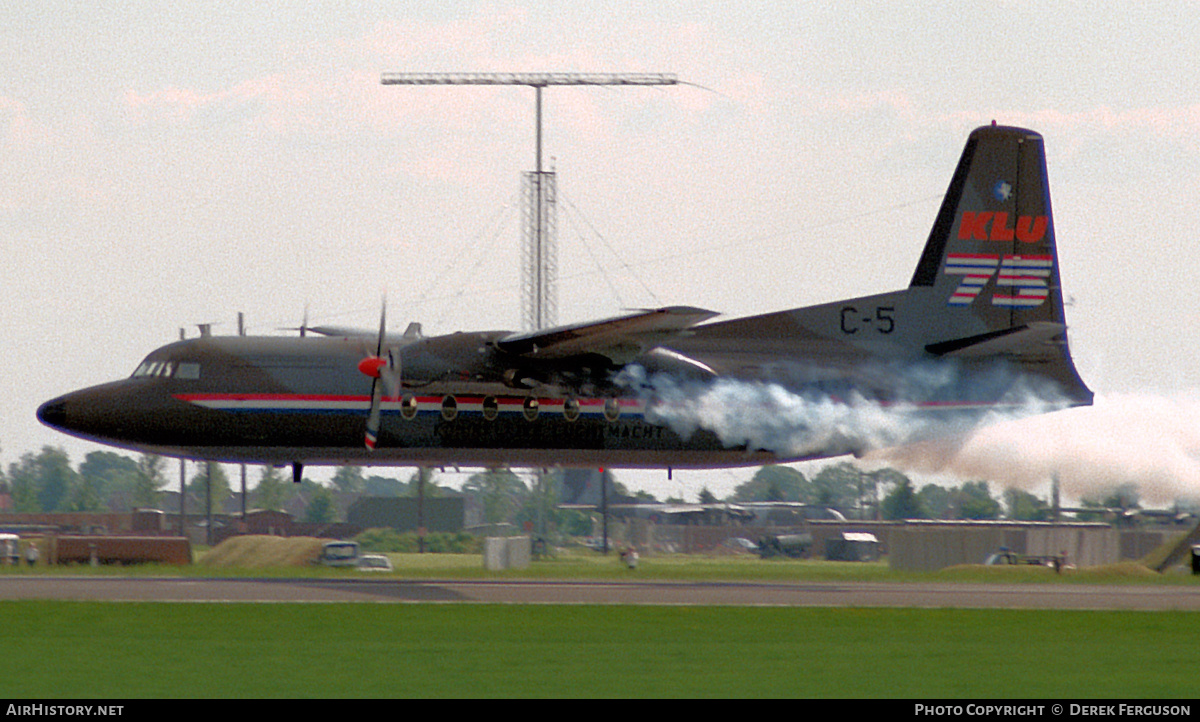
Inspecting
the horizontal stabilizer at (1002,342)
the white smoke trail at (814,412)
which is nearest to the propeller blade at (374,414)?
the white smoke trail at (814,412)

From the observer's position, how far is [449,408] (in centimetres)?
3078

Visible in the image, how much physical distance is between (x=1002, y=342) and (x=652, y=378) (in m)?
8.32

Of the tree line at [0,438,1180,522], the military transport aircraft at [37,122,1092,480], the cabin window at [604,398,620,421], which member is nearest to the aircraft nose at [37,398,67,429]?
the military transport aircraft at [37,122,1092,480]

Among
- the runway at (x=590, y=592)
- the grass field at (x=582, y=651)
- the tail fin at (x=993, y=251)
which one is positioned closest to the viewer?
Answer: the grass field at (x=582, y=651)

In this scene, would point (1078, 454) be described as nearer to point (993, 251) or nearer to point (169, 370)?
point (993, 251)

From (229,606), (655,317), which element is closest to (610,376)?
(655,317)

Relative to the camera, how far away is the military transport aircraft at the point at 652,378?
2992cm

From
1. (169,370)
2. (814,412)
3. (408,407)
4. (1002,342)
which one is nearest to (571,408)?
(408,407)

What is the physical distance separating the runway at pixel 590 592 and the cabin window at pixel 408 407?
3752 mm

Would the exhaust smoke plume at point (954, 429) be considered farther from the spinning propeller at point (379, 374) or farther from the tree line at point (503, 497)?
the tree line at point (503, 497)

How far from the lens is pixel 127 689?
579 inches

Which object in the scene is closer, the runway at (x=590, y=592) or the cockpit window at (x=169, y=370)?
the runway at (x=590, y=592)

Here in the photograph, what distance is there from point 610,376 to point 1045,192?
1257 cm

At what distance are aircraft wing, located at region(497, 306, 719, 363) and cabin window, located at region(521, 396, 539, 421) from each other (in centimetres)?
172
